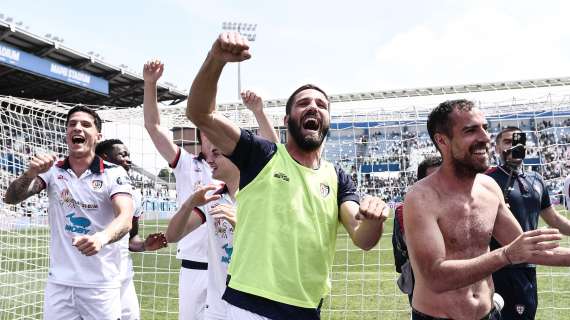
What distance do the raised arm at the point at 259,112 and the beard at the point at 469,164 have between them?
1.59 meters

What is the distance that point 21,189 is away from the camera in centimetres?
393

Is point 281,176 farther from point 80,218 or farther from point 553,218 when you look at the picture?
point 553,218

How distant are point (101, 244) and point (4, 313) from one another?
17.7ft

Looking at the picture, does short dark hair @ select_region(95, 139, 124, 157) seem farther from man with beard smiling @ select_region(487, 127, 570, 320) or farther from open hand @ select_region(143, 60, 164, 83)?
man with beard smiling @ select_region(487, 127, 570, 320)

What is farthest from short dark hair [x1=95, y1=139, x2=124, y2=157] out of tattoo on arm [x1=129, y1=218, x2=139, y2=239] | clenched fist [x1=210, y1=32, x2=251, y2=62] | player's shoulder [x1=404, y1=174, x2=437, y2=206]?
player's shoulder [x1=404, y1=174, x2=437, y2=206]

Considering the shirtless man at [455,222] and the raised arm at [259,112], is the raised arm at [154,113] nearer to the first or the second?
the raised arm at [259,112]

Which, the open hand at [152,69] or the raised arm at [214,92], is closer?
the raised arm at [214,92]

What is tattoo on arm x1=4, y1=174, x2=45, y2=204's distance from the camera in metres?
3.89

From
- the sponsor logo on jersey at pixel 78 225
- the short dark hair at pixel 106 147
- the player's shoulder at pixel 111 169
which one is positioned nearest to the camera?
the sponsor logo on jersey at pixel 78 225

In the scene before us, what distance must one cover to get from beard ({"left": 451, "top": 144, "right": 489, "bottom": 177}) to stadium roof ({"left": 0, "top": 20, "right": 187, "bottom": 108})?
2910 cm

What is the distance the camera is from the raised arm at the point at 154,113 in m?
3.79

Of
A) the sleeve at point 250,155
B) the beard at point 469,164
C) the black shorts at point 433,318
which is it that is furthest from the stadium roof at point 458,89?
the sleeve at point 250,155

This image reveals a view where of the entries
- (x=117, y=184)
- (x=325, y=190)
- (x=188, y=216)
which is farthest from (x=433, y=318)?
(x=117, y=184)

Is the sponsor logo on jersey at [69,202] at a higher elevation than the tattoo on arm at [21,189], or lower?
lower
